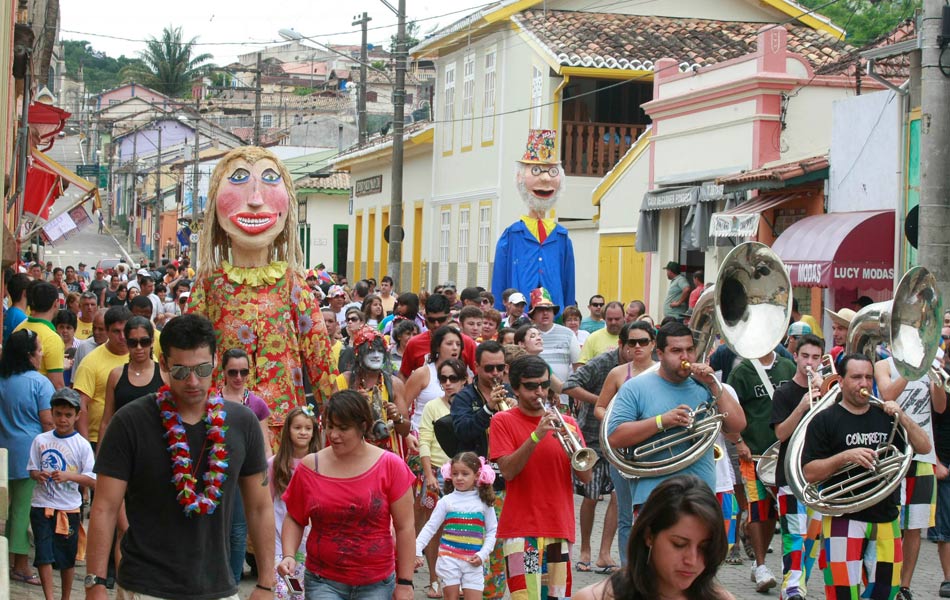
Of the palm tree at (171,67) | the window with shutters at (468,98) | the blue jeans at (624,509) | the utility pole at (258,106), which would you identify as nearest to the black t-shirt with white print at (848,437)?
the blue jeans at (624,509)

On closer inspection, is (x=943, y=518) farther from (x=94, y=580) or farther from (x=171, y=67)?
(x=171, y=67)

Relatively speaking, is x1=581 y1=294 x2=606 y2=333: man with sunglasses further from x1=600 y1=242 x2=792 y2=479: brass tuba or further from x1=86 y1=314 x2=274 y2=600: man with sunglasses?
x1=86 y1=314 x2=274 y2=600: man with sunglasses

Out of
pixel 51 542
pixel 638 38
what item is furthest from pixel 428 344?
pixel 638 38

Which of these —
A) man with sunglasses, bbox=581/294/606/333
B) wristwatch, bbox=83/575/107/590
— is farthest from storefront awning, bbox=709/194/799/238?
wristwatch, bbox=83/575/107/590

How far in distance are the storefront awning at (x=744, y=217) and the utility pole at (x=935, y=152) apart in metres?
7.02

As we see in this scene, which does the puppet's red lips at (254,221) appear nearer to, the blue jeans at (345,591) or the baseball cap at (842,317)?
the blue jeans at (345,591)

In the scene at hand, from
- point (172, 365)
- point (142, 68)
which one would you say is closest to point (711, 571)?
point (172, 365)

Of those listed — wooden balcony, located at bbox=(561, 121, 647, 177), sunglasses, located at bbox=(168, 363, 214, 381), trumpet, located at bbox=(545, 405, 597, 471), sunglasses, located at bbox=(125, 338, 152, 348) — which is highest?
wooden balcony, located at bbox=(561, 121, 647, 177)

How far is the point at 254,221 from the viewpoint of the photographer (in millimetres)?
9688

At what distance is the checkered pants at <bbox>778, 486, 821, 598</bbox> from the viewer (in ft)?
28.6

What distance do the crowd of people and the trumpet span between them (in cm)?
2

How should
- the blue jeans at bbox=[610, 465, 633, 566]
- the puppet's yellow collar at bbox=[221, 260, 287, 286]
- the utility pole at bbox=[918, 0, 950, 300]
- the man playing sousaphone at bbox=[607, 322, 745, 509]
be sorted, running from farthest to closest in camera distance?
the utility pole at bbox=[918, 0, 950, 300] < the puppet's yellow collar at bbox=[221, 260, 287, 286] < the blue jeans at bbox=[610, 465, 633, 566] < the man playing sousaphone at bbox=[607, 322, 745, 509]

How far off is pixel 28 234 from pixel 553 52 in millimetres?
11283

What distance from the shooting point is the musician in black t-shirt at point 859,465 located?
301 inches
